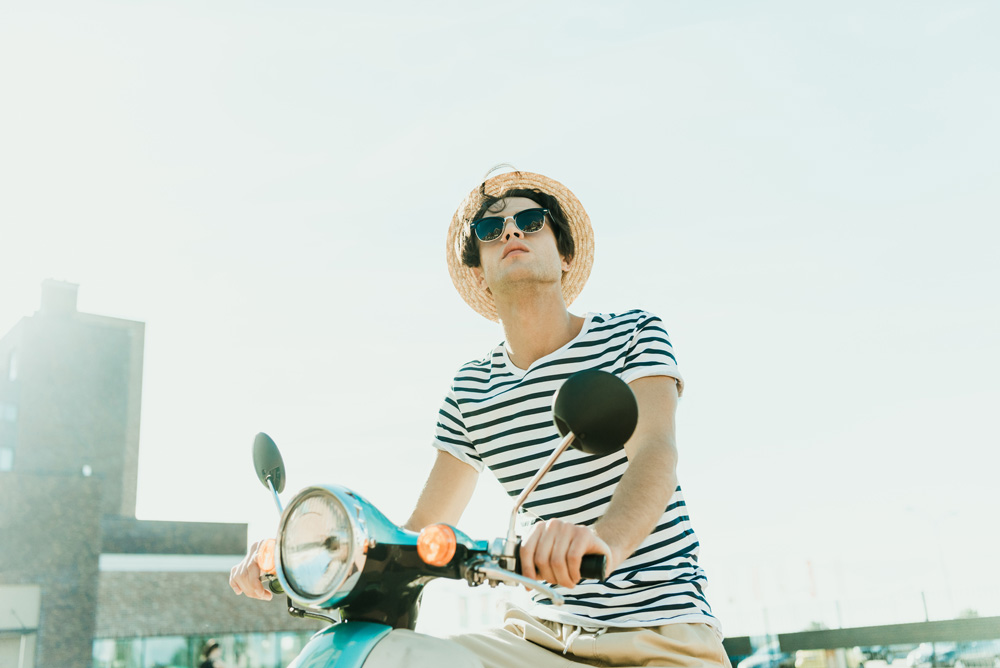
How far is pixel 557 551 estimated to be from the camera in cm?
108

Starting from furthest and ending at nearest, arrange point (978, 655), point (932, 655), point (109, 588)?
1. point (109, 588)
2. point (932, 655)
3. point (978, 655)

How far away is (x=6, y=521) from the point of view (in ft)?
82.0

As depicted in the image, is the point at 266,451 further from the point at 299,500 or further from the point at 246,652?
the point at 246,652

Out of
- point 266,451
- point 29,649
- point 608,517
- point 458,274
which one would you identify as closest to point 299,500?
point 266,451

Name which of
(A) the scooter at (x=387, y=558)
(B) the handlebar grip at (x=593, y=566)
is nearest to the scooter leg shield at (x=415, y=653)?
(A) the scooter at (x=387, y=558)

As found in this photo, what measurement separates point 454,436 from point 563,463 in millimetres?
394

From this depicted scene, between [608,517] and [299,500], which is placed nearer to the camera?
[299,500]

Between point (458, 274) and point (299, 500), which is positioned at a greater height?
point (458, 274)

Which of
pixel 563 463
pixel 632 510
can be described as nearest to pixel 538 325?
pixel 563 463

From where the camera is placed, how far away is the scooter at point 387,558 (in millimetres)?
1099

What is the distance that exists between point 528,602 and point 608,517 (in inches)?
22.3

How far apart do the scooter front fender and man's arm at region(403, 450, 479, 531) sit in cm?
88

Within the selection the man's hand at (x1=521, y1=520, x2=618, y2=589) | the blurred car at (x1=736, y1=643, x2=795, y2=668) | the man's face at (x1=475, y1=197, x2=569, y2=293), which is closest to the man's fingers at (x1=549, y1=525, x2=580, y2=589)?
the man's hand at (x1=521, y1=520, x2=618, y2=589)

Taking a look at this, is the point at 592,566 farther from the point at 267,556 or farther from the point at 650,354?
the point at 650,354
